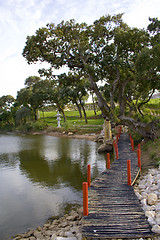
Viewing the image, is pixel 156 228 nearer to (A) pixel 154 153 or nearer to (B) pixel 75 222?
(B) pixel 75 222

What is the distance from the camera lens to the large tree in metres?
23.4

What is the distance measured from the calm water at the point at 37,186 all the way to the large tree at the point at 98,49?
295 inches

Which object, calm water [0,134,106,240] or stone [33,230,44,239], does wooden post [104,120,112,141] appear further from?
stone [33,230,44,239]

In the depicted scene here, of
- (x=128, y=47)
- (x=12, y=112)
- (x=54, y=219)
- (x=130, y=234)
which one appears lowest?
(x=54, y=219)

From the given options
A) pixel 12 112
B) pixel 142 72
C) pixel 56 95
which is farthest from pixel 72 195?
pixel 12 112

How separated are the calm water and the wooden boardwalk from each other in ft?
8.51

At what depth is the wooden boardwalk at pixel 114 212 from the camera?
25.6ft

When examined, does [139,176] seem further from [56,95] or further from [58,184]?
[56,95]

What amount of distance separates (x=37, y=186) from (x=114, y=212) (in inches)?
342

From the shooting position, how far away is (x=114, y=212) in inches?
359

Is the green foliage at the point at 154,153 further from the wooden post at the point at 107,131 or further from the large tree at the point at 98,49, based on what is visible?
the wooden post at the point at 107,131

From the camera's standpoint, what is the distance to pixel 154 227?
7.75 m

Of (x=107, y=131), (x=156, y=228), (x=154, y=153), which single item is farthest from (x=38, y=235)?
(x=107, y=131)

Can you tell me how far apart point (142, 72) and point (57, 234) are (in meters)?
17.2
